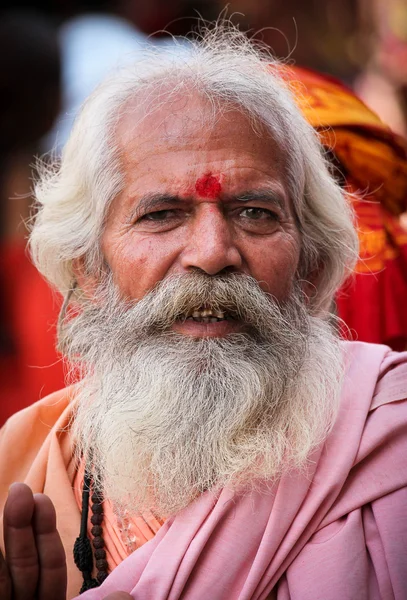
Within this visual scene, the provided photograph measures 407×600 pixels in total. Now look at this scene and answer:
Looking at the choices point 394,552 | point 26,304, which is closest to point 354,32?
point 26,304

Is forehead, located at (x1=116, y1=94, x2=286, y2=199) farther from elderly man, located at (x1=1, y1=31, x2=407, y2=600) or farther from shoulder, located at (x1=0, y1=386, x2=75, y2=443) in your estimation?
shoulder, located at (x1=0, y1=386, x2=75, y2=443)

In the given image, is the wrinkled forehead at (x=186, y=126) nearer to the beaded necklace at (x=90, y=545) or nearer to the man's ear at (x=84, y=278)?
the man's ear at (x=84, y=278)

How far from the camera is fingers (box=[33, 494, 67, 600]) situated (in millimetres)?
2014

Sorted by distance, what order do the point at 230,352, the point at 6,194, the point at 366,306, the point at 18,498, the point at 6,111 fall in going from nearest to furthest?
the point at 18,498 < the point at 230,352 < the point at 366,306 < the point at 6,111 < the point at 6,194

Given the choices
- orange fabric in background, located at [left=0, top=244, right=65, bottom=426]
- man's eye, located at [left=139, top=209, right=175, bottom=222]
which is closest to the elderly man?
man's eye, located at [left=139, top=209, right=175, bottom=222]

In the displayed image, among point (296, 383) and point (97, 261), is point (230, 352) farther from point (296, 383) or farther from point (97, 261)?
point (97, 261)

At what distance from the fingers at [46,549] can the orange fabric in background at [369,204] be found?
67.1 inches

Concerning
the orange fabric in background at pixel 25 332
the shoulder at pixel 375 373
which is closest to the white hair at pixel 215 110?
the shoulder at pixel 375 373

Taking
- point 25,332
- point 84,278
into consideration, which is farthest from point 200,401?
point 25,332

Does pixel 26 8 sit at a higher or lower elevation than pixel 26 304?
higher

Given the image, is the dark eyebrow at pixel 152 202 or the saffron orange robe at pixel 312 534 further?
the dark eyebrow at pixel 152 202

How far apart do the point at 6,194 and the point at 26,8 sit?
1.58 m

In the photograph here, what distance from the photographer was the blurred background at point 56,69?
13.9 ft

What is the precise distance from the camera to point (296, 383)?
2521mm
